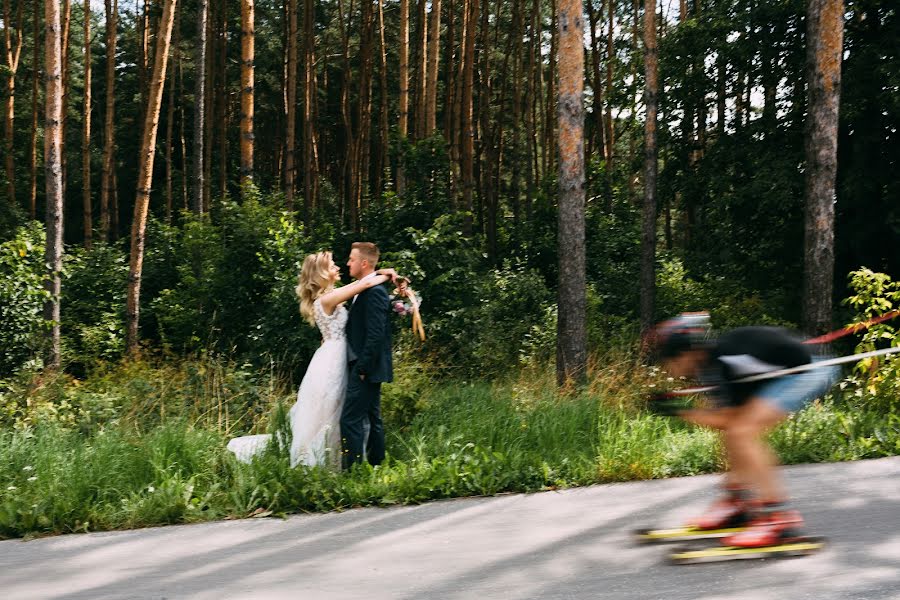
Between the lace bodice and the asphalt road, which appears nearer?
the asphalt road

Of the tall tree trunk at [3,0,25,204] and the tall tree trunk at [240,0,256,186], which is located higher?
the tall tree trunk at [3,0,25,204]

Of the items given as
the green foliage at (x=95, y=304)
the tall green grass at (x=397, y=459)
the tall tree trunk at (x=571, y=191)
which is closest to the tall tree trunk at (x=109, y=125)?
the green foliage at (x=95, y=304)

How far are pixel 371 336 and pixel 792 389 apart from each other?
3.31 metres

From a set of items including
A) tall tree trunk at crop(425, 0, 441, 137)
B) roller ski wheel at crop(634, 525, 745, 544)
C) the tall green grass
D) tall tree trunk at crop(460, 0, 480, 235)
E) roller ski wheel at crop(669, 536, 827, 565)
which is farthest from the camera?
tall tree trunk at crop(460, 0, 480, 235)

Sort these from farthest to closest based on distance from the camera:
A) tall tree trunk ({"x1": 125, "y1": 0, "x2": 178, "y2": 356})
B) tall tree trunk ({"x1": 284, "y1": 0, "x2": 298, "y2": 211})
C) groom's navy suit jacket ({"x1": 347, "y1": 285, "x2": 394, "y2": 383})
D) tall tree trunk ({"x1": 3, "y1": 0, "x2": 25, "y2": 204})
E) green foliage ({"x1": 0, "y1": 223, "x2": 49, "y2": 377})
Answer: tall tree trunk ({"x1": 3, "y1": 0, "x2": 25, "y2": 204}), tall tree trunk ({"x1": 284, "y1": 0, "x2": 298, "y2": 211}), tall tree trunk ({"x1": 125, "y1": 0, "x2": 178, "y2": 356}), green foliage ({"x1": 0, "y1": 223, "x2": 49, "y2": 377}), groom's navy suit jacket ({"x1": 347, "y1": 285, "x2": 394, "y2": 383})

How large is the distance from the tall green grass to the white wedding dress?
0.16m

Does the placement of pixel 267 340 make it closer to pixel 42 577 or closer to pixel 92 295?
pixel 42 577

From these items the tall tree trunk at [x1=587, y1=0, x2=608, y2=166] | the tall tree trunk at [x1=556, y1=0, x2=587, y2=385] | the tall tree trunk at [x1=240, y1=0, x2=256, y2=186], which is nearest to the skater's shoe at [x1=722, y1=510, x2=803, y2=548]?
the tall tree trunk at [x1=556, y1=0, x2=587, y2=385]

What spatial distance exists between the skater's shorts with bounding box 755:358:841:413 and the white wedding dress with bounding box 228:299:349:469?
3592 millimetres

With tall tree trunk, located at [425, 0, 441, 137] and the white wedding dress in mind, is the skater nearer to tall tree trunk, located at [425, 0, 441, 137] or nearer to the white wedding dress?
the white wedding dress

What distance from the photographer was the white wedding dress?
6.95 metres

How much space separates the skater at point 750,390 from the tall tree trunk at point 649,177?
13.5m

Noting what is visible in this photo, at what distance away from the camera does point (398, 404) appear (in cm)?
794

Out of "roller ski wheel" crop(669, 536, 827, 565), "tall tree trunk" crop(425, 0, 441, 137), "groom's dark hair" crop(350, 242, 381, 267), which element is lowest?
"roller ski wheel" crop(669, 536, 827, 565)
